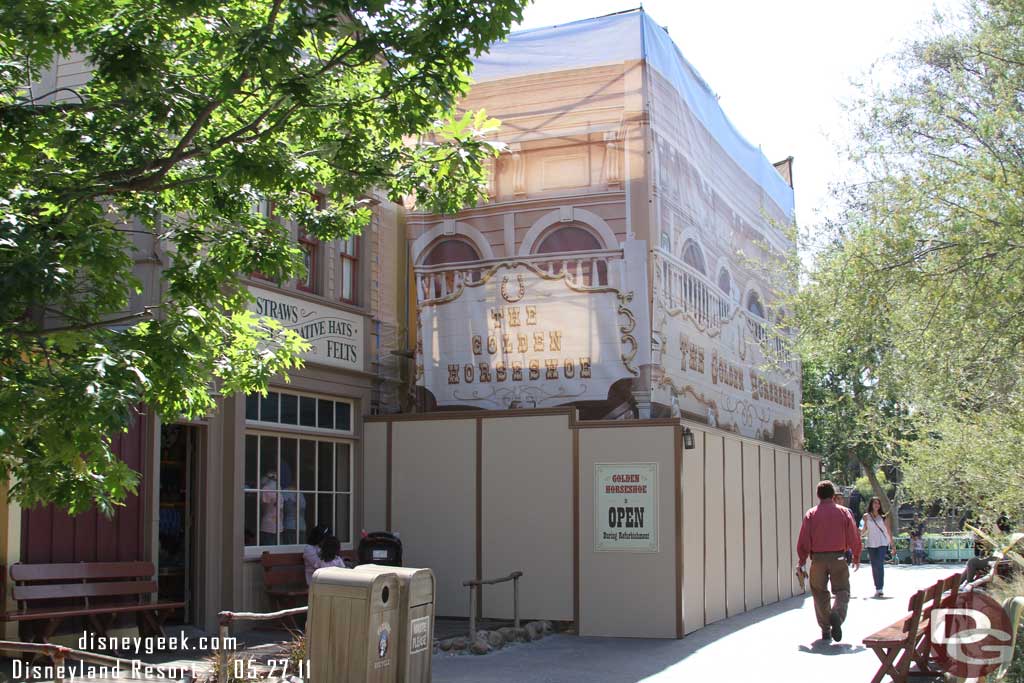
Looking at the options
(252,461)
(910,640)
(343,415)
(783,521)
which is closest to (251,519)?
(252,461)

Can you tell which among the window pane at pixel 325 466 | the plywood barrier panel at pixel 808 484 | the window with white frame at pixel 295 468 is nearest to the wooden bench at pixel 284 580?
the window with white frame at pixel 295 468

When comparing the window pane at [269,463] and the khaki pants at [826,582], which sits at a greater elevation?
the window pane at [269,463]

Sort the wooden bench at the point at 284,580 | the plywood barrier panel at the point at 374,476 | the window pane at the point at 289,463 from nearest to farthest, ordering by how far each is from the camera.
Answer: the wooden bench at the point at 284,580 → the window pane at the point at 289,463 → the plywood barrier panel at the point at 374,476

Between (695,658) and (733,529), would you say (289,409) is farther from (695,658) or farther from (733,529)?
(733,529)

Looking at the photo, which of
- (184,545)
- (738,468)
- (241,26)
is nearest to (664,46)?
(738,468)

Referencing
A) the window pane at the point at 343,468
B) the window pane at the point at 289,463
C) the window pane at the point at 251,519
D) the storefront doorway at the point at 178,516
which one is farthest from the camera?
the window pane at the point at 343,468

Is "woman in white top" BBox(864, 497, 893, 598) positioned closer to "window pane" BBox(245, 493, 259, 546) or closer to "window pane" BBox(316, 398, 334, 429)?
"window pane" BBox(316, 398, 334, 429)

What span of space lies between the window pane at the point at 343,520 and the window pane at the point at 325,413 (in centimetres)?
108

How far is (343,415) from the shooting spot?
16.6 metres

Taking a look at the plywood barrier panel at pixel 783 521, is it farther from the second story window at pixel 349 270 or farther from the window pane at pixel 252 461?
the window pane at pixel 252 461

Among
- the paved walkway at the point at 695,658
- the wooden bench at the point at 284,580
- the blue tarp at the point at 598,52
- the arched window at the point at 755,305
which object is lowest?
the paved walkway at the point at 695,658

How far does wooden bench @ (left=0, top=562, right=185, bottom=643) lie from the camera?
1129 cm

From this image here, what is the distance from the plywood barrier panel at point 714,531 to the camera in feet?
51.2

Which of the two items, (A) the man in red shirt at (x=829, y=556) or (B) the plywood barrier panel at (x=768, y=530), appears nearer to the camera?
(A) the man in red shirt at (x=829, y=556)
